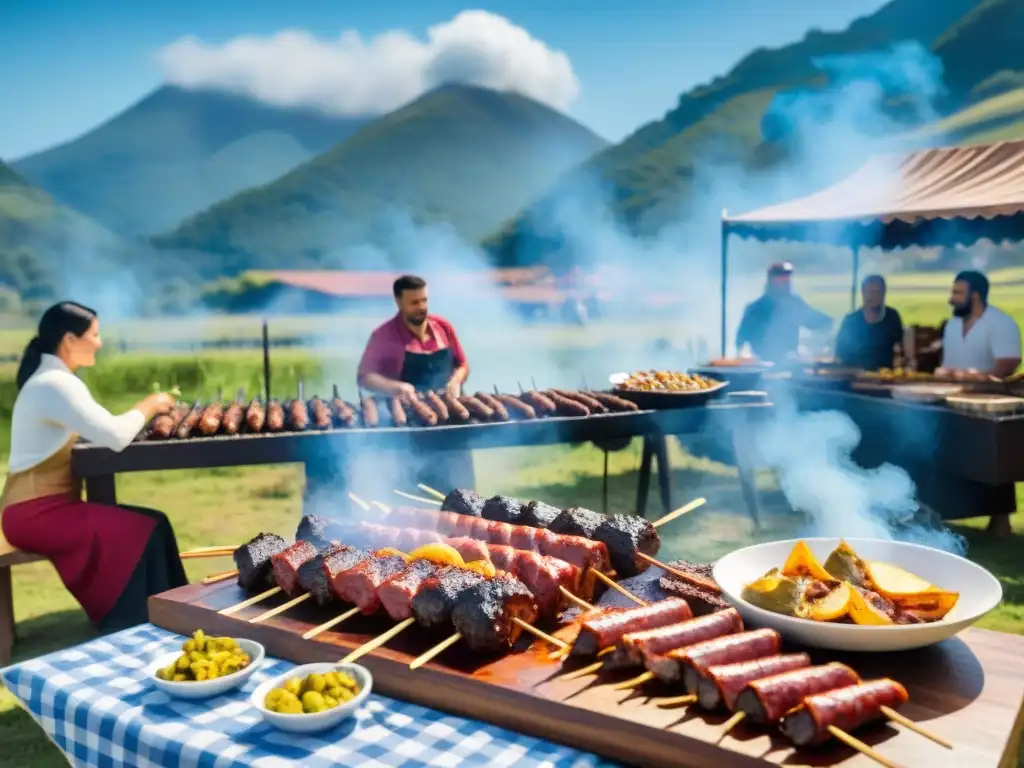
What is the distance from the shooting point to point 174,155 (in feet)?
72.3

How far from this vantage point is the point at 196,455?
5.06 meters

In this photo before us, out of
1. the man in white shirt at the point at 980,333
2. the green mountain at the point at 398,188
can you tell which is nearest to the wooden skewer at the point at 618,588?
the man in white shirt at the point at 980,333

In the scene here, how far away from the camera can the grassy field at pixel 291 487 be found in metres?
5.61

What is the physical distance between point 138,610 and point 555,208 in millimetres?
20745

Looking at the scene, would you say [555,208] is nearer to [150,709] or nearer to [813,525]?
[813,525]

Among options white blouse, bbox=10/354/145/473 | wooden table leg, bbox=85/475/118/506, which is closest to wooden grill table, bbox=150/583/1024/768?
white blouse, bbox=10/354/145/473

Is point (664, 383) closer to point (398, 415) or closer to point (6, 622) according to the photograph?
point (398, 415)

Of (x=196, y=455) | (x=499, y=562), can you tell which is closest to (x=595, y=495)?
(x=196, y=455)

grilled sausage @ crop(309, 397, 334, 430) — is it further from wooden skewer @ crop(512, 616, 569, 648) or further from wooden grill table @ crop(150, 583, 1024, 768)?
wooden skewer @ crop(512, 616, 569, 648)

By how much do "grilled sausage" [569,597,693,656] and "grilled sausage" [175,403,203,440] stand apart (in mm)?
3772

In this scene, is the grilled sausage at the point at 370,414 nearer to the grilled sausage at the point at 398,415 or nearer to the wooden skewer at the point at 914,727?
the grilled sausage at the point at 398,415

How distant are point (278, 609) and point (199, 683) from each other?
0.38m

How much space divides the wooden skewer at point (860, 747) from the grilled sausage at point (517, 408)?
4051mm

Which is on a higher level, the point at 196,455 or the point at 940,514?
the point at 196,455
